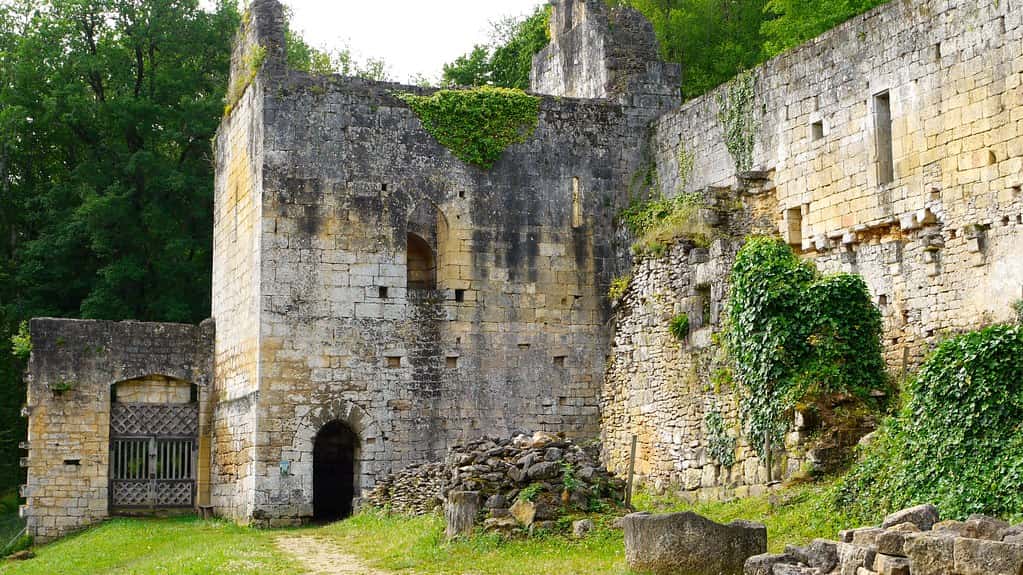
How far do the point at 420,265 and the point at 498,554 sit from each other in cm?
967

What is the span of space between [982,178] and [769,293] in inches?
110

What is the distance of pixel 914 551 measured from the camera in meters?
8.84

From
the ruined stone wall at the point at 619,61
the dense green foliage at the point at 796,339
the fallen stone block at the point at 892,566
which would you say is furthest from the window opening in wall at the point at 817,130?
the fallen stone block at the point at 892,566

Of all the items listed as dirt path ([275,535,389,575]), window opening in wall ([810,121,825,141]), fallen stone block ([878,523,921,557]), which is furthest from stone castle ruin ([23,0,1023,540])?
fallen stone block ([878,523,921,557])

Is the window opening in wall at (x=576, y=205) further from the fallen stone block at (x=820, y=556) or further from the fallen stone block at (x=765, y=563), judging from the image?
the fallen stone block at (x=820, y=556)

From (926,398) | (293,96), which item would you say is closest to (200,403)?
(293,96)

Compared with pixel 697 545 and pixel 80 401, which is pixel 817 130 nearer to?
pixel 697 545

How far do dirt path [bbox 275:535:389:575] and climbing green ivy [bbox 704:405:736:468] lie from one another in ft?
14.1

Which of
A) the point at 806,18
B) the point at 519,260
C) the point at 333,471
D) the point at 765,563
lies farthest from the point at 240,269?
the point at 765,563

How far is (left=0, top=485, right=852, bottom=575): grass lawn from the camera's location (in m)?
12.7

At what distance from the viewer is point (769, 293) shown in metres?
14.9

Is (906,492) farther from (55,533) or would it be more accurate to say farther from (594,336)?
(55,533)

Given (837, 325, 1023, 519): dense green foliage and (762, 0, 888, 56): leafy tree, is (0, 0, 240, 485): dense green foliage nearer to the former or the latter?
(762, 0, 888, 56): leafy tree

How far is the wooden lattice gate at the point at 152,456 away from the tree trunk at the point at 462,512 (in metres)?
10.1
